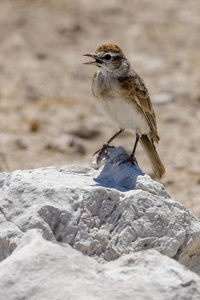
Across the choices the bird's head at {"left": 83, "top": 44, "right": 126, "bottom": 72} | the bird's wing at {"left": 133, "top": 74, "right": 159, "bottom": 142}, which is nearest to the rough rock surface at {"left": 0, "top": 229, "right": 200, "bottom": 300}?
the bird's head at {"left": 83, "top": 44, "right": 126, "bottom": 72}

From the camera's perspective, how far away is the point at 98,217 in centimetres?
480

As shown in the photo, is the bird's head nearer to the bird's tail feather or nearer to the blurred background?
the bird's tail feather

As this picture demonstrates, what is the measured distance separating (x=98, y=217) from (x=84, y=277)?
3.25 ft

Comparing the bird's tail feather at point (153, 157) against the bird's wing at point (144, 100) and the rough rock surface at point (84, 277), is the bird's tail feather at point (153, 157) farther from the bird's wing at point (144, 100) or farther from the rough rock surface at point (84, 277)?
the rough rock surface at point (84, 277)

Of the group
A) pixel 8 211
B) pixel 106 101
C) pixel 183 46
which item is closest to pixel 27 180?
pixel 8 211

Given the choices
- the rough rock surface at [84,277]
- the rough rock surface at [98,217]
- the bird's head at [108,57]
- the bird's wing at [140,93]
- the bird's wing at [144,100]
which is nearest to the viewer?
the rough rock surface at [84,277]

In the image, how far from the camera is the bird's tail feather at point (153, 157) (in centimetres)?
670

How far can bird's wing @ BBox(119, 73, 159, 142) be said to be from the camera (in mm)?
6293

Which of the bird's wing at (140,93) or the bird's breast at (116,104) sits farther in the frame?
the bird's wing at (140,93)

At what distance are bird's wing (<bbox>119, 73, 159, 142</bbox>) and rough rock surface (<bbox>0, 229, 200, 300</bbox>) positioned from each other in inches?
100

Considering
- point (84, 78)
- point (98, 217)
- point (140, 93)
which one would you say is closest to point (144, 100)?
point (140, 93)

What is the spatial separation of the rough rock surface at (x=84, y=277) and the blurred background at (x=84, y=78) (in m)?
4.38

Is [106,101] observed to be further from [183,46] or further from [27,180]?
[183,46]

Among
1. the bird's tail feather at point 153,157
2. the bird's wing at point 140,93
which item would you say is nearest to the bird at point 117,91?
the bird's wing at point 140,93
